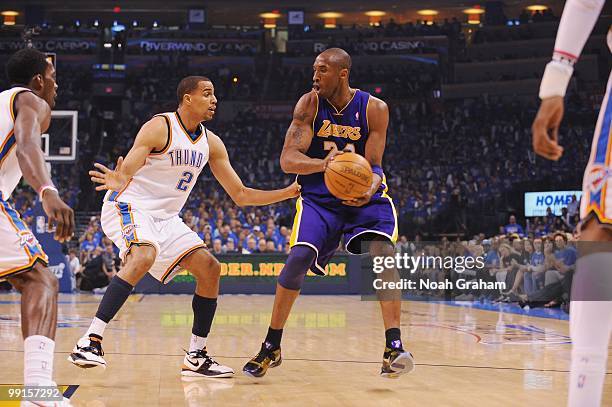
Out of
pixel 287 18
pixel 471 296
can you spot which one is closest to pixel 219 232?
pixel 471 296

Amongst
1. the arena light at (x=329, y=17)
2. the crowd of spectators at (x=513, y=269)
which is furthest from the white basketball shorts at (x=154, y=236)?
the arena light at (x=329, y=17)

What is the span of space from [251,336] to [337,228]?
333cm

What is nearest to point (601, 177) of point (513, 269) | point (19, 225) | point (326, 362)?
point (19, 225)

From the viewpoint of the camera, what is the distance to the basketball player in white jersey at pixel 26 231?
3.54 metres

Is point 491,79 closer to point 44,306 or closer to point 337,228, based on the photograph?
point 337,228

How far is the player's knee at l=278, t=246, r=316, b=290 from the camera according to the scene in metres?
5.47

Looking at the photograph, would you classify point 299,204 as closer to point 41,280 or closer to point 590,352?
point 41,280

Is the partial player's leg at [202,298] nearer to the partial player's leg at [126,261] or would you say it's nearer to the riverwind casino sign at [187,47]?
the partial player's leg at [126,261]

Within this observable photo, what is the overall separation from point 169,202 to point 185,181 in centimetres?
20

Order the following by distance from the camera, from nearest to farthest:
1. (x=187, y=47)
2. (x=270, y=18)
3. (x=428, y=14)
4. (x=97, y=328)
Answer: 1. (x=97, y=328)
2. (x=187, y=47)
3. (x=270, y=18)
4. (x=428, y=14)

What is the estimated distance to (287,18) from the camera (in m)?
36.2

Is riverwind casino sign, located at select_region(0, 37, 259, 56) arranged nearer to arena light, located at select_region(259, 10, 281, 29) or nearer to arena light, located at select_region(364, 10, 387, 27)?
arena light, located at select_region(259, 10, 281, 29)

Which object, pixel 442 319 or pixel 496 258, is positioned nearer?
pixel 442 319

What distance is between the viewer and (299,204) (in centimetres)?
575
